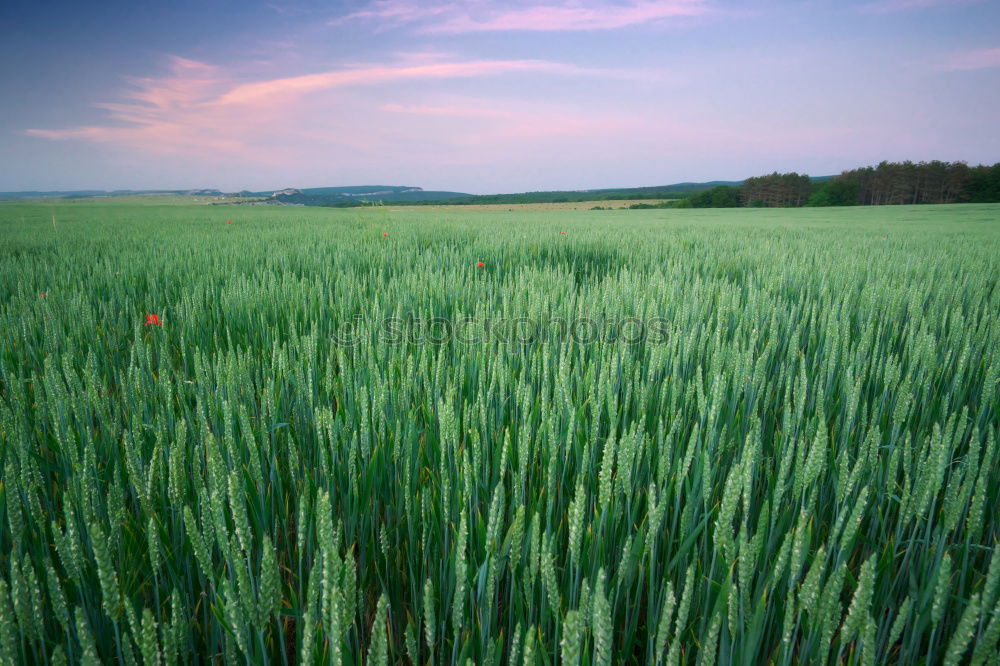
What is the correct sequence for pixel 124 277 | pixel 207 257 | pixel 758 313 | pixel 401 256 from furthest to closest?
pixel 401 256 → pixel 207 257 → pixel 124 277 → pixel 758 313

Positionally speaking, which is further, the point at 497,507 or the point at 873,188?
the point at 873,188

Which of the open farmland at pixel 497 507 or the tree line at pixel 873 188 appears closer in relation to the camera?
the open farmland at pixel 497 507

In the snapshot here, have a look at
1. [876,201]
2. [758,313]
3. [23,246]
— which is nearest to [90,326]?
[758,313]

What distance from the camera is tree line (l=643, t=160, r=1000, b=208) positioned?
1610 inches

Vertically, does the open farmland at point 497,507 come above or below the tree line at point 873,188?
below

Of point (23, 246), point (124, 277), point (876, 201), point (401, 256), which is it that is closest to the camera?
point (124, 277)

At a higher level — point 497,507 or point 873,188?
point 873,188

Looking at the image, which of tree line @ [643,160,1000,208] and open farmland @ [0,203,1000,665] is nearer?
open farmland @ [0,203,1000,665]

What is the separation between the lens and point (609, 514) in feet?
2.91

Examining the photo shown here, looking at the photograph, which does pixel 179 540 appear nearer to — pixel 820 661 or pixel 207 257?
pixel 820 661

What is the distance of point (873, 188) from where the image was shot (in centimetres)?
4488

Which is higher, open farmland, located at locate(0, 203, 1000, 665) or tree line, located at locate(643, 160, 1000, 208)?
tree line, located at locate(643, 160, 1000, 208)

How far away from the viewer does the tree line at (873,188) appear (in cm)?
4091

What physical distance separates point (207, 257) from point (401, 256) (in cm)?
155
